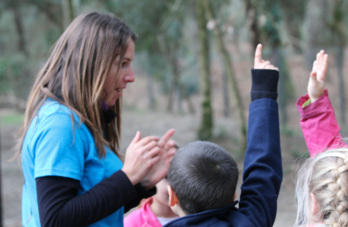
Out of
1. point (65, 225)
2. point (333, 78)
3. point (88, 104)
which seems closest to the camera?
point (65, 225)

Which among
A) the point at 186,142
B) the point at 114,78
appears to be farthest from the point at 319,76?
the point at 186,142

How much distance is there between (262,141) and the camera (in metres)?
1.22

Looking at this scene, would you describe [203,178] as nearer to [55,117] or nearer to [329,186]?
[329,186]

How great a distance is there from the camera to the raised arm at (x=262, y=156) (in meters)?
1.18

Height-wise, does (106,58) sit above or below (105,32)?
below

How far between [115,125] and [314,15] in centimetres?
1108

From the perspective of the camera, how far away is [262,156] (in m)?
1.20

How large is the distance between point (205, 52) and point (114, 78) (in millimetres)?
6155

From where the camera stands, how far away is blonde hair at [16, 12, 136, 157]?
1328 millimetres

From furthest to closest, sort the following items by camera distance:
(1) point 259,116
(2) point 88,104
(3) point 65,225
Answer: (2) point 88,104
(1) point 259,116
(3) point 65,225

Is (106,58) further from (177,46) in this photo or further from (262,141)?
(177,46)

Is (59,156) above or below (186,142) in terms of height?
above

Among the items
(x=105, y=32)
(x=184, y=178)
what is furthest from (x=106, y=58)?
(x=184, y=178)

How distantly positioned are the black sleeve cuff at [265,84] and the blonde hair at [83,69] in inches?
25.5
